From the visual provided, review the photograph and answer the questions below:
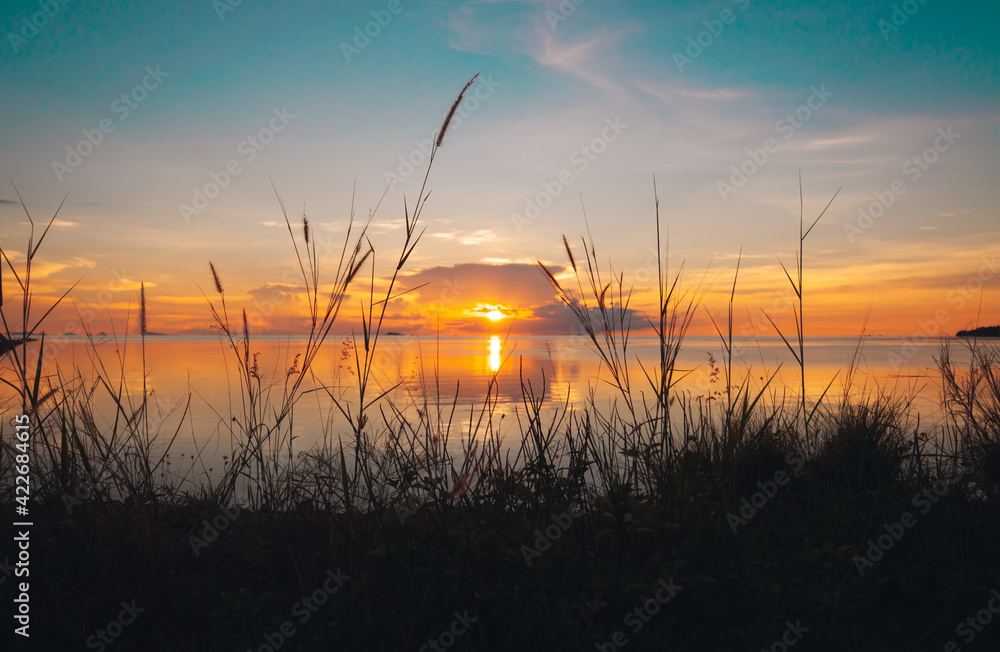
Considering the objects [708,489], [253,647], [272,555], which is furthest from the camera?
[708,489]

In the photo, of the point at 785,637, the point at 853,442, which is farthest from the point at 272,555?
the point at 853,442

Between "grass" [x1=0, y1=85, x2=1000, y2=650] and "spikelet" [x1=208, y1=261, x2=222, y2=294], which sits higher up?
"spikelet" [x1=208, y1=261, x2=222, y2=294]

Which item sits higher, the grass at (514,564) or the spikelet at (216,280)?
the spikelet at (216,280)

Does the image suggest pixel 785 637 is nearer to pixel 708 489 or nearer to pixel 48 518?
pixel 708 489

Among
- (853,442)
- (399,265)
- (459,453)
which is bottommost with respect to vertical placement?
(459,453)

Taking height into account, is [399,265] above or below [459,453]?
above

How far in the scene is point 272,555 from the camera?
8.25 ft

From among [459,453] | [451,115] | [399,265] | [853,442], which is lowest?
[459,453]

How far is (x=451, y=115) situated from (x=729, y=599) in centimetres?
213

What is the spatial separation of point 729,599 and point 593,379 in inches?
429

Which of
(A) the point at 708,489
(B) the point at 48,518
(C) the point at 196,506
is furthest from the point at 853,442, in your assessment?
(B) the point at 48,518

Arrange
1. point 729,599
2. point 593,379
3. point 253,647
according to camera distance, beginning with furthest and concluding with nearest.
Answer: point 593,379, point 729,599, point 253,647

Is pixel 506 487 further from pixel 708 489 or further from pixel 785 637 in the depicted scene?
pixel 785 637

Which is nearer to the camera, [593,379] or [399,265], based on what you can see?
[399,265]
